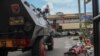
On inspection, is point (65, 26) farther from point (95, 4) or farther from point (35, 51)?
point (95, 4)

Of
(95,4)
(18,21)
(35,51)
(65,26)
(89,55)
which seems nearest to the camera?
(95,4)

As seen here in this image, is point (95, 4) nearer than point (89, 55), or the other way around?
point (95, 4)

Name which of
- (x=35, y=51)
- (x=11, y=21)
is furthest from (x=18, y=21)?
(x=35, y=51)

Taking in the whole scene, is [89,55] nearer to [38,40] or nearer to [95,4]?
[38,40]

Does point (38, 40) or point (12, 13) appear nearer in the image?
point (12, 13)

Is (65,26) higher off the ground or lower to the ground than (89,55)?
lower

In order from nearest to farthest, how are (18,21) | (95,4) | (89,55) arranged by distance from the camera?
(95,4)
(18,21)
(89,55)

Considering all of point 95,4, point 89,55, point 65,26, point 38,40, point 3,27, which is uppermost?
point 95,4

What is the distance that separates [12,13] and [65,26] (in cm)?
6704

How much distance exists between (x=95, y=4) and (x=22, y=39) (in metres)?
4.92

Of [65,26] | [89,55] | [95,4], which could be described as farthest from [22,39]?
[65,26]

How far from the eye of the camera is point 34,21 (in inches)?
294

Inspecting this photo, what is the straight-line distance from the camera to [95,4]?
263cm

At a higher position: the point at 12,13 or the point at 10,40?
the point at 12,13
